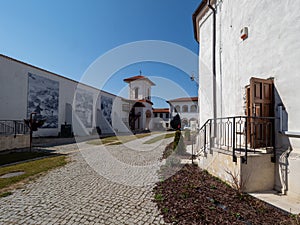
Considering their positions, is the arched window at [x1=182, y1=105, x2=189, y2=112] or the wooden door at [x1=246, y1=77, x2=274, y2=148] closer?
the wooden door at [x1=246, y1=77, x2=274, y2=148]

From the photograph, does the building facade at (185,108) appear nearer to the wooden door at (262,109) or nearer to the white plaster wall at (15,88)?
the white plaster wall at (15,88)

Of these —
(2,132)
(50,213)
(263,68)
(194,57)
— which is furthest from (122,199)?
(2,132)

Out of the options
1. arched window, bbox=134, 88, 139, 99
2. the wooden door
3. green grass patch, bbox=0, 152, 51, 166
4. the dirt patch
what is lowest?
green grass patch, bbox=0, 152, 51, 166

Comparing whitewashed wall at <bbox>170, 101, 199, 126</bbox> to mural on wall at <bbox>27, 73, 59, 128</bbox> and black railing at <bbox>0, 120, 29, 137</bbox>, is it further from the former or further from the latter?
black railing at <bbox>0, 120, 29, 137</bbox>

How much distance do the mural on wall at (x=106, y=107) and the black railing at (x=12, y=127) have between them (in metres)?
11.6

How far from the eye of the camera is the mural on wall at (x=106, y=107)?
23.8m

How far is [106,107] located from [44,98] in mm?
9803

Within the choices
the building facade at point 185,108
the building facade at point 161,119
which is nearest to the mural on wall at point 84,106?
the building facade at point 161,119

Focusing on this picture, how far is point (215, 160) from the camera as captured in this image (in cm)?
505

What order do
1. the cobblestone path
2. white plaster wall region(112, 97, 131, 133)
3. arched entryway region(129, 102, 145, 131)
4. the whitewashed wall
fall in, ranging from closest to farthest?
the cobblestone path < white plaster wall region(112, 97, 131, 133) < arched entryway region(129, 102, 145, 131) < the whitewashed wall

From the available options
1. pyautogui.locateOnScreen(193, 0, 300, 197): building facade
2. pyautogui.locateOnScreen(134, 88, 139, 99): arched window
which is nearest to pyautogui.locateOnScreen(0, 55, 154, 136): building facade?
pyautogui.locateOnScreen(134, 88, 139, 99): arched window

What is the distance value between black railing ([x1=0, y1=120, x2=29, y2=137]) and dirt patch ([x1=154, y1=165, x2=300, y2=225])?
1158cm

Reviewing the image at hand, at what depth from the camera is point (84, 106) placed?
67.2ft

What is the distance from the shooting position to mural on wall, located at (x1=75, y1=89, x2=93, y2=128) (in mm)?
19470
